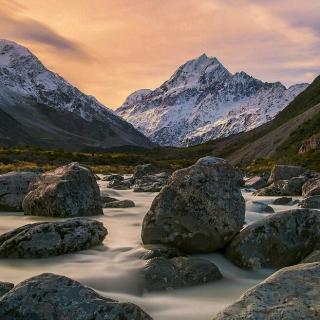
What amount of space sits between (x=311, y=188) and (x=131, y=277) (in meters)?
22.0

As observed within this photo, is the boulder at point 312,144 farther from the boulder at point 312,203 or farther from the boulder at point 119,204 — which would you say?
the boulder at point 119,204

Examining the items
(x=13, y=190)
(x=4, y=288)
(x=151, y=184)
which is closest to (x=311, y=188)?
(x=151, y=184)

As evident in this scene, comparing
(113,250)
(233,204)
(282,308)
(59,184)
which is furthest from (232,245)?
(59,184)

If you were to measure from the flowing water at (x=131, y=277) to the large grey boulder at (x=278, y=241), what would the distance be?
1.16 ft

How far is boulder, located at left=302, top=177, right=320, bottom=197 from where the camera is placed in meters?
29.4

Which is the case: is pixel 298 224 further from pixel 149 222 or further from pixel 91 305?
pixel 91 305

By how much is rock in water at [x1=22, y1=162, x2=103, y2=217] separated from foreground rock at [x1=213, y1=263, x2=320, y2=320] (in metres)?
13.0

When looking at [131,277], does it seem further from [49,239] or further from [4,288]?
[49,239]

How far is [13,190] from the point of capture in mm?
22875

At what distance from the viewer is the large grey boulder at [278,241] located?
490 inches

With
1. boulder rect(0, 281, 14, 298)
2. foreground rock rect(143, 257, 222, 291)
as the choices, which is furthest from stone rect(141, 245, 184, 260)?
boulder rect(0, 281, 14, 298)

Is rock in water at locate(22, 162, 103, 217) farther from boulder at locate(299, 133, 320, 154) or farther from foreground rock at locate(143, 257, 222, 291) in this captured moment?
boulder at locate(299, 133, 320, 154)

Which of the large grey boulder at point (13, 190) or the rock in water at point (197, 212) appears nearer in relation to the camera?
the rock in water at point (197, 212)

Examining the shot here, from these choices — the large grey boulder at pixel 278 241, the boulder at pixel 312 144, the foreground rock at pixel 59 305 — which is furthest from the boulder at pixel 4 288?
the boulder at pixel 312 144
